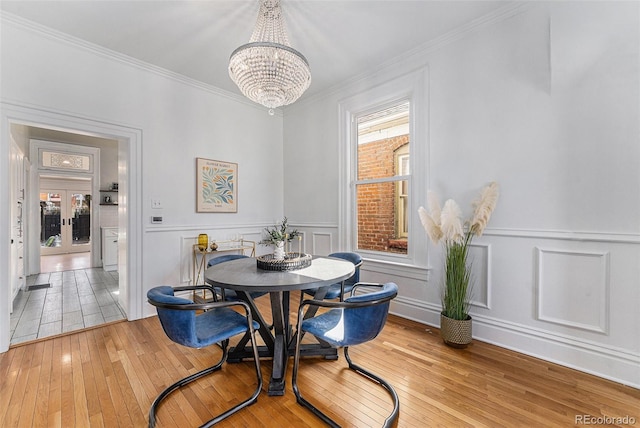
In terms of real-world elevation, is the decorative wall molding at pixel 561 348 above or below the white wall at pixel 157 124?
below

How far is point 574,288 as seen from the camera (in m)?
2.11

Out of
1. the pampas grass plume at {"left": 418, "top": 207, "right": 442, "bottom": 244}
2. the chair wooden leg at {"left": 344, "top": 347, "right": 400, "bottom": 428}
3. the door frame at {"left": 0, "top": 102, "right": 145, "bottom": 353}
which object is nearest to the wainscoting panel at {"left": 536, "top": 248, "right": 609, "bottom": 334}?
the pampas grass plume at {"left": 418, "top": 207, "right": 442, "bottom": 244}

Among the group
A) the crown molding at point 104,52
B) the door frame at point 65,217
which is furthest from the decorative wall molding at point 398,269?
the door frame at point 65,217

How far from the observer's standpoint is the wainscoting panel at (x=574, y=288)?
2.01m

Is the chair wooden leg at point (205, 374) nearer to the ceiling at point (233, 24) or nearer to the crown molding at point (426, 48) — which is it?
the ceiling at point (233, 24)

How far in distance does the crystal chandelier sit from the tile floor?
9.96 feet

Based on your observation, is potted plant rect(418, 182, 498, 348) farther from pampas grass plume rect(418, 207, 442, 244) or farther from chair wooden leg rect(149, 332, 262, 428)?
chair wooden leg rect(149, 332, 262, 428)

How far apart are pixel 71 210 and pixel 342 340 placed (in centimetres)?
932

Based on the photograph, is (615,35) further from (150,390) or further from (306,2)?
(150,390)

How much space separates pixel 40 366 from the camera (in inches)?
84.4

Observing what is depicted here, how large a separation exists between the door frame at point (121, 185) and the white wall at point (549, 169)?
10.7 ft

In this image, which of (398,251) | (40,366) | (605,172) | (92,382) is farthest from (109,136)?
(605,172)

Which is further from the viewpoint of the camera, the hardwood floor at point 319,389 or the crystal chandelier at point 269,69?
the crystal chandelier at point 269,69

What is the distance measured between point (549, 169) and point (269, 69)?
2387mm
